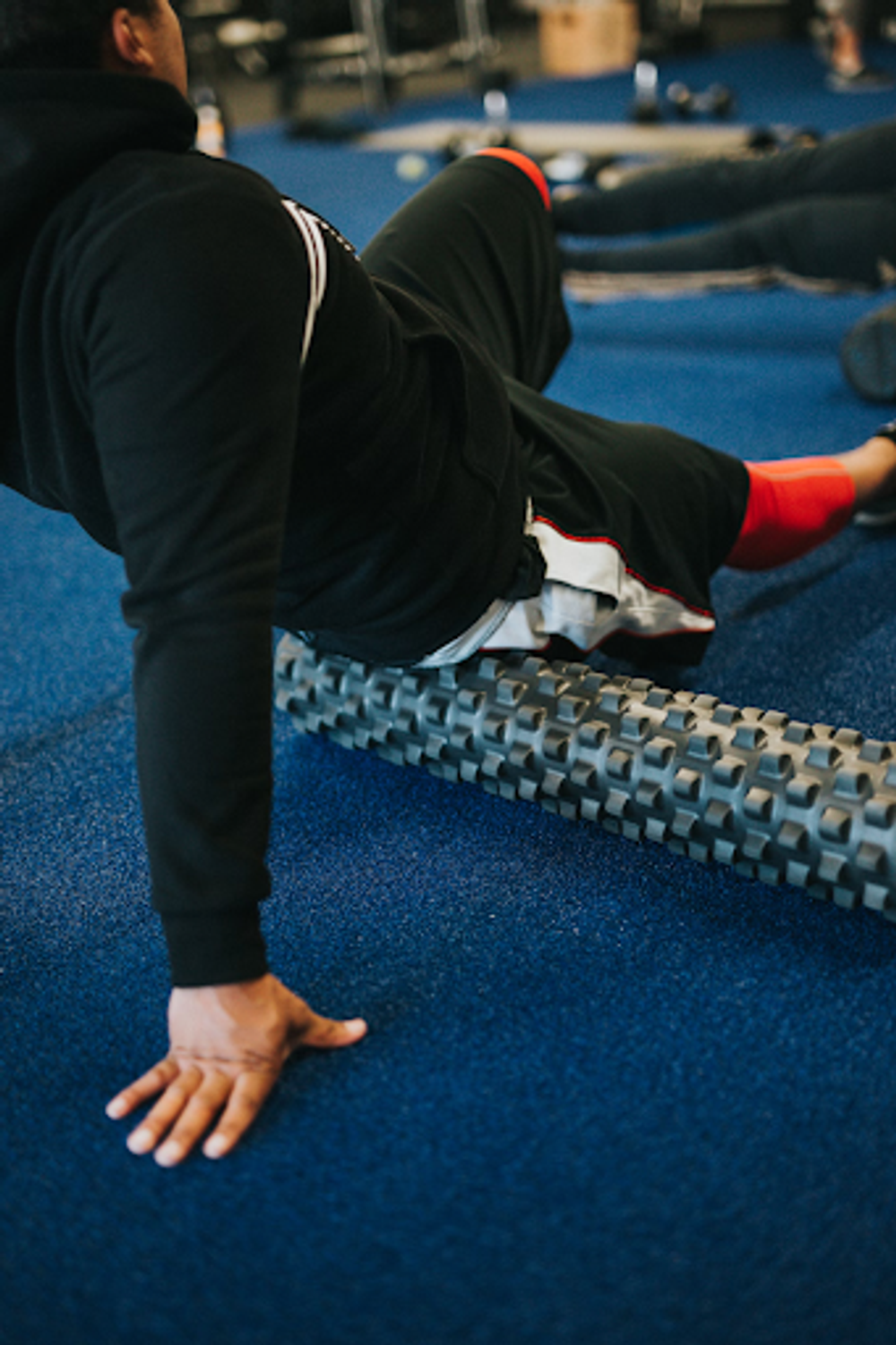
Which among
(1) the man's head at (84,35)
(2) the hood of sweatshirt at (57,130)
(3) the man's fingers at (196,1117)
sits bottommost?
(3) the man's fingers at (196,1117)

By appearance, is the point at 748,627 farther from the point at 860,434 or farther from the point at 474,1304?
the point at 474,1304

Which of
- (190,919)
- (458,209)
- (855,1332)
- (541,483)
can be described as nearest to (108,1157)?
(190,919)

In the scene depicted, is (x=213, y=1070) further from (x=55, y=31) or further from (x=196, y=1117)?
(x=55, y=31)

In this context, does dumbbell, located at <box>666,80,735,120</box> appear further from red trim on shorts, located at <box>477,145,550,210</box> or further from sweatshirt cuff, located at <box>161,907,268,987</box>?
sweatshirt cuff, located at <box>161,907,268,987</box>

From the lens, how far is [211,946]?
0.76m

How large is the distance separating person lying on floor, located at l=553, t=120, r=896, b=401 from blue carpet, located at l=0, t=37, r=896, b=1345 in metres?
0.89

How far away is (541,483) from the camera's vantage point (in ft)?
3.74

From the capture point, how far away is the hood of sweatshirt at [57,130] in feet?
2.31

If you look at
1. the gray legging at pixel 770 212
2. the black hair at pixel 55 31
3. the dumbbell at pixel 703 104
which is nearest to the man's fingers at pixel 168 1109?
the black hair at pixel 55 31

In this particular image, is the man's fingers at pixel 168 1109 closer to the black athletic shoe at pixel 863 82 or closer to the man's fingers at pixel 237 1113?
the man's fingers at pixel 237 1113

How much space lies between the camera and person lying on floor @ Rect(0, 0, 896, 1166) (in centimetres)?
69

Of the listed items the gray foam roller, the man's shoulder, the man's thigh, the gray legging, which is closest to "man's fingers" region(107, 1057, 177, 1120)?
the gray foam roller

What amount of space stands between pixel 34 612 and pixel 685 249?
4.76 feet

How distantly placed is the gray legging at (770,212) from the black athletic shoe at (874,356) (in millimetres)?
162
